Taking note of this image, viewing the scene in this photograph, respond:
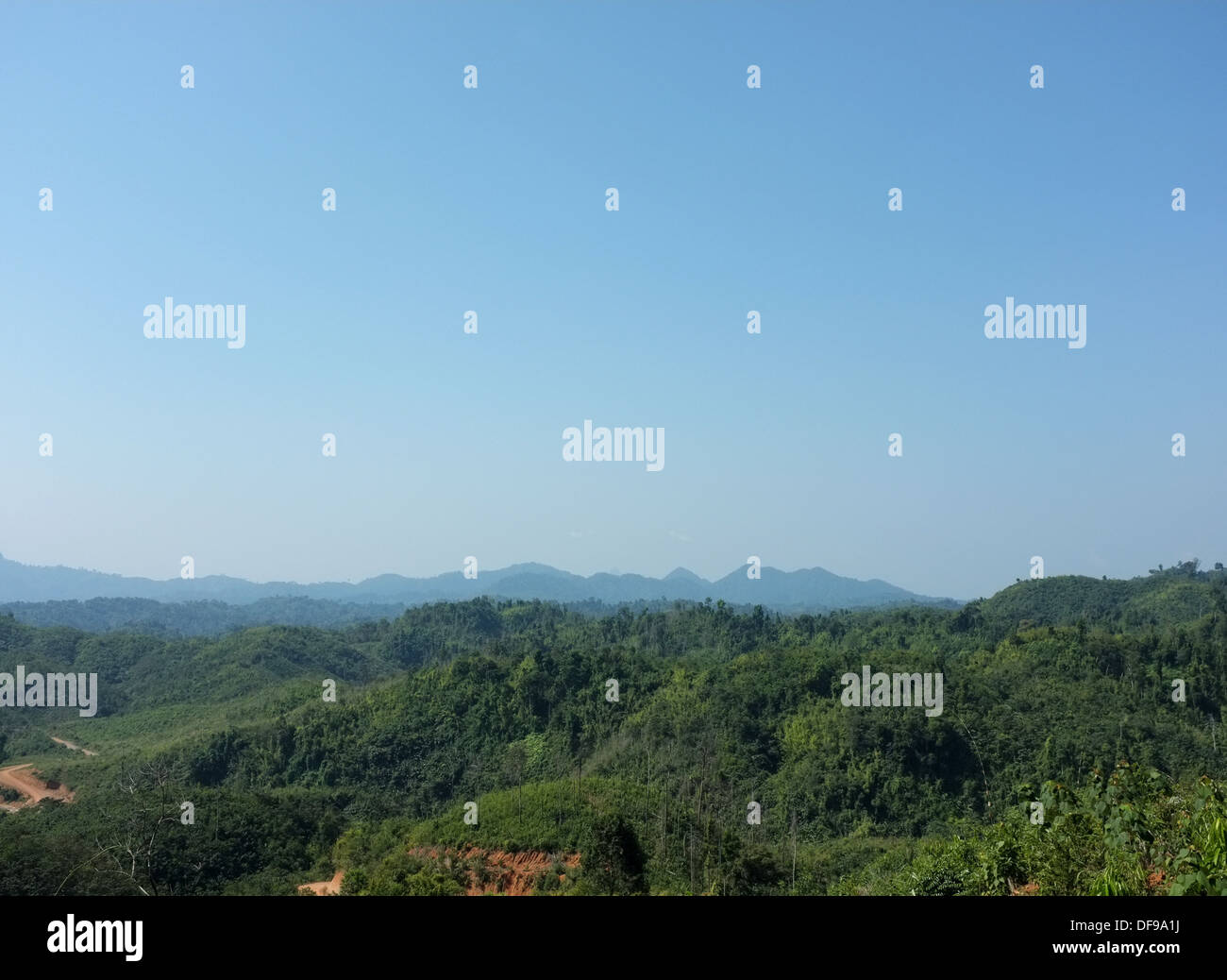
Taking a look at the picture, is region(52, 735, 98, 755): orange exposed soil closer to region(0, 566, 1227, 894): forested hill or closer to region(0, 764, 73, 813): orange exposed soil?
region(0, 566, 1227, 894): forested hill

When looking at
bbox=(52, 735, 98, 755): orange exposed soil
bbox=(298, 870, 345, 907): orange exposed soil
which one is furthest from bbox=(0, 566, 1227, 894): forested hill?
bbox=(52, 735, 98, 755): orange exposed soil

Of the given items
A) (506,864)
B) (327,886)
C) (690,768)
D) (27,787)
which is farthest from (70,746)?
(506,864)

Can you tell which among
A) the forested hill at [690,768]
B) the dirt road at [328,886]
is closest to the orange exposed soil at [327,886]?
the dirt road at [328,886]

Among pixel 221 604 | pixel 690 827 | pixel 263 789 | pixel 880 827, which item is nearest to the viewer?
pixel 690 827

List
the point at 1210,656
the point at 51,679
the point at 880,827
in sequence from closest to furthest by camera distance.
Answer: the point at 880,827 < the point at 1210,656 < the point at 51,679

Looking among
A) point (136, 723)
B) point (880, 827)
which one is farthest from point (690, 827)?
point (136, 723)
